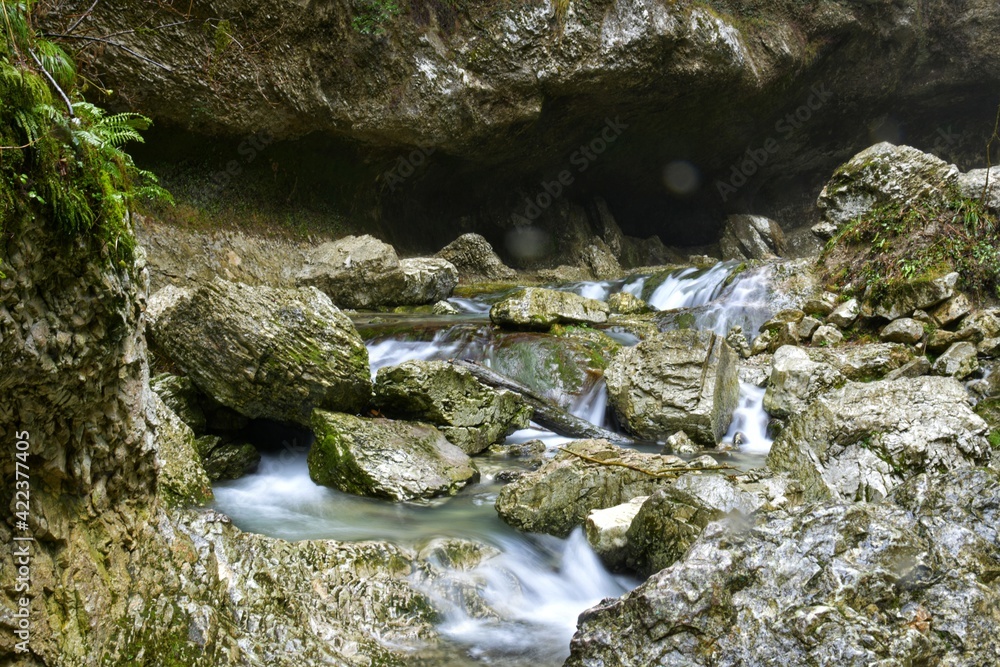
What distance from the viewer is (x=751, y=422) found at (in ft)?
20.0

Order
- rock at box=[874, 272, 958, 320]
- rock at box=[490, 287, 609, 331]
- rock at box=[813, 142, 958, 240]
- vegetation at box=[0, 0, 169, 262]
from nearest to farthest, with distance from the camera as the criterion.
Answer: vegetation at box=[0, 0, 169, 262], rock at box=[874, 272, 958, 320], rock at box=[490, 287, 609, 331], rock at box=[813, 142, 958, 240]

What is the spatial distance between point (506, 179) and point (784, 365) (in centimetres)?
1160

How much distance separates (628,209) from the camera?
67.2ft

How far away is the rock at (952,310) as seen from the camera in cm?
678

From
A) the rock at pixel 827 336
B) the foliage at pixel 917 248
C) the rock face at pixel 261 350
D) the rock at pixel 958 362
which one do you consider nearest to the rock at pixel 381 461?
the rock face at pixel 261 350

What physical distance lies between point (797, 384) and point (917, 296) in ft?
7.83

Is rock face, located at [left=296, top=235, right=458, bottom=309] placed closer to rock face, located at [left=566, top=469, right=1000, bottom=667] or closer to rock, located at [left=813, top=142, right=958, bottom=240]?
rock, located at [left=813, top=142, right=958, bottom=240]

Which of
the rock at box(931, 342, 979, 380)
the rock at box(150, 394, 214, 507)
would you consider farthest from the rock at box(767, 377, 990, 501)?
the rock at box(150, 394, 214, 507)

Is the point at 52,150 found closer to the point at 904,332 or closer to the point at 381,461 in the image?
the point at 381,461

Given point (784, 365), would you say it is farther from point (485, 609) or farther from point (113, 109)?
point (113, 109)

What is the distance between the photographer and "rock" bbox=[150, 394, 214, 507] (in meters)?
3.17

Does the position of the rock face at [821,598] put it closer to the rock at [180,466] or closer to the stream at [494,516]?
the stream at [494,516]

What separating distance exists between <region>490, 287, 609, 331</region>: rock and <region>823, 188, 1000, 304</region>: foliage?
11.3 feet

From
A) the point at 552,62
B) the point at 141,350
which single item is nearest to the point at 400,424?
the point at 141,350
